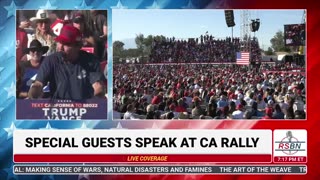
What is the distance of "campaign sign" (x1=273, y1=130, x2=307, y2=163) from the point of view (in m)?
4.74

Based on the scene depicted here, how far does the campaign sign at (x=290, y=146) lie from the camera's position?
15.6 ft

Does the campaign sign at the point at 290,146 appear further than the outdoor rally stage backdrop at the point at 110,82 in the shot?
Yes

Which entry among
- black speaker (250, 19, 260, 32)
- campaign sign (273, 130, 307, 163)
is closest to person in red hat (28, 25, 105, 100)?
black speaker (250, 19, 260, 32)

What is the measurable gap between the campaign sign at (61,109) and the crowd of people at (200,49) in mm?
600

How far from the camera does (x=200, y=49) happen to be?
4.67 metres

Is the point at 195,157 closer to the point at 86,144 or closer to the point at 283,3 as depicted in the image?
the point at 86,144

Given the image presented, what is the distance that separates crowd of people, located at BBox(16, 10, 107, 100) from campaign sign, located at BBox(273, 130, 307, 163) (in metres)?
1.54

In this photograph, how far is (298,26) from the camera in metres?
4.70

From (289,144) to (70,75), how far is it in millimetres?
1947

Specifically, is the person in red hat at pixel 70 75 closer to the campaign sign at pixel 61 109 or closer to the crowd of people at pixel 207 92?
the campaign sign at pixel 61 109

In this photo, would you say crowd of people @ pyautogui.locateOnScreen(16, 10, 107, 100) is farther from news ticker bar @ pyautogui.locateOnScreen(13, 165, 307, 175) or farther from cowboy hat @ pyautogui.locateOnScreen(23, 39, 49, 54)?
news ticker bar @ pyautogui.locateOnScreen(13, 165, 307, 175)

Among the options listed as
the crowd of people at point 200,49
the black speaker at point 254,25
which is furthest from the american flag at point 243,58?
the black speaker at point 254,25

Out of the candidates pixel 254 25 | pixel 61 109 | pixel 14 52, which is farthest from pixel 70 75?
pixel 254 25

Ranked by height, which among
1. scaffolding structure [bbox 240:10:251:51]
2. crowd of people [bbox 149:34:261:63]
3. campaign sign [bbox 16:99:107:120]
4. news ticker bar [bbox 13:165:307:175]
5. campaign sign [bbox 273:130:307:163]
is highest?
scaffolding structure [bbox 240:10:251:51]
